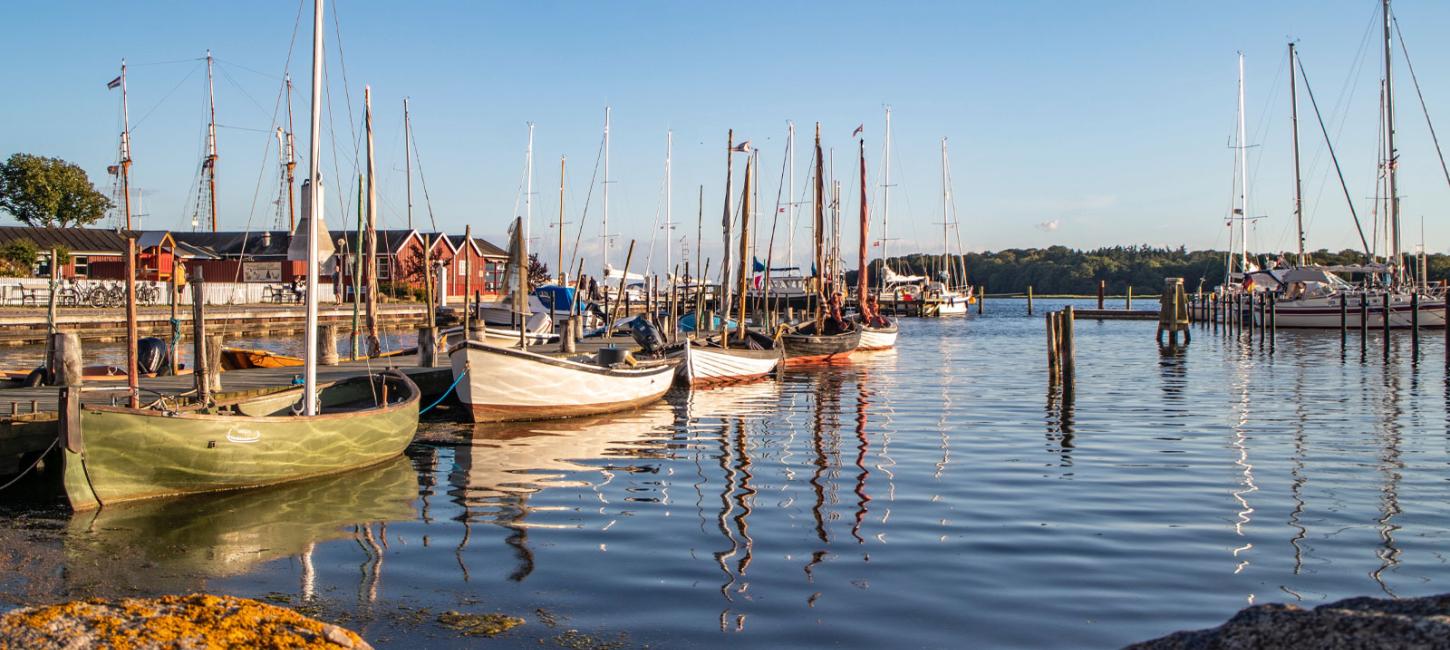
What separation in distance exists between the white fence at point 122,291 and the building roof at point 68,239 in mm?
10304

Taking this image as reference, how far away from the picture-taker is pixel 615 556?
11594 mm

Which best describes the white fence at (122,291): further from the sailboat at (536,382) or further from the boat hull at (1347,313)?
the boat hull at (1347,313)

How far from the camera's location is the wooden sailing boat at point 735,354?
106 feet

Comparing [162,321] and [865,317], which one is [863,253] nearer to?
[865,317]

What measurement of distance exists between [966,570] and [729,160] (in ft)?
90.9

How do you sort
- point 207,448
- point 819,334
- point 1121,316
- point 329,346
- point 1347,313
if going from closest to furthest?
point 207,448 < point 329,346 < point 819,334 < point 1347,313 < point 1121,316

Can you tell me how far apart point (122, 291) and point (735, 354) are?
34.3 metres

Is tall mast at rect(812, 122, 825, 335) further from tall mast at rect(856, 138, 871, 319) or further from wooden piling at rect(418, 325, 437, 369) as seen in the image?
wooden piling at rect(418, 325, 437, 369)

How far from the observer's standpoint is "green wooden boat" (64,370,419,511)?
13.3 metres

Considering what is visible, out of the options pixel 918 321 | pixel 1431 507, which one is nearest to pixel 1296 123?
pixel 918 321

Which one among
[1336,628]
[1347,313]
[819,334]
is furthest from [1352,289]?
[1336,628]

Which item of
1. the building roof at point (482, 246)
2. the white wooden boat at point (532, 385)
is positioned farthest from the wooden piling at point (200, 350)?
the building roof at point (482, 246)

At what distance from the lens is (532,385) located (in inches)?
925

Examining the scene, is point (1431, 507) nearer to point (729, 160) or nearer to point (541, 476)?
point (541, 476)
